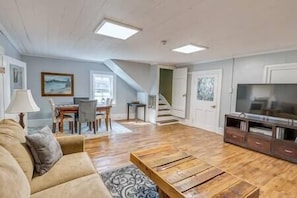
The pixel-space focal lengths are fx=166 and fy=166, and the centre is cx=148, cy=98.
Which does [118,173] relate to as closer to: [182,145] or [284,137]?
[182,145]

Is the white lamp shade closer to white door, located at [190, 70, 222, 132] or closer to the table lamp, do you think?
the table lamp

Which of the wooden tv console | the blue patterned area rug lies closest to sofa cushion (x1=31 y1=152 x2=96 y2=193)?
the blue patterned area rug

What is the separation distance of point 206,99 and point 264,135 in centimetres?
196

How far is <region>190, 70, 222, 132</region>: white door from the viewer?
475cm

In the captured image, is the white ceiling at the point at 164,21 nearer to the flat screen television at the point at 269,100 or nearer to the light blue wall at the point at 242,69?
the light blue wall at the point at 242,69

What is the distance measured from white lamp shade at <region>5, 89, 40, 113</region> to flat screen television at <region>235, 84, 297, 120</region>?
3979mm

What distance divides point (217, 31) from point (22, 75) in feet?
13.3

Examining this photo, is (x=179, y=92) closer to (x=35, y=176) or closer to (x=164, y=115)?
(x=164, y=115)

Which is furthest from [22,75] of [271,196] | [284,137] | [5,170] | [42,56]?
[284,137]

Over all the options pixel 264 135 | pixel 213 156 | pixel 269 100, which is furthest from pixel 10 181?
pixel 269 100

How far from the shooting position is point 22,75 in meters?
3.68

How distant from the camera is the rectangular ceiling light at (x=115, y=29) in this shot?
2177 millimetres

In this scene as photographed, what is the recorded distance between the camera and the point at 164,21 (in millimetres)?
2137

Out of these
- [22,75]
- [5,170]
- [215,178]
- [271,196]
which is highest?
[22,75]
